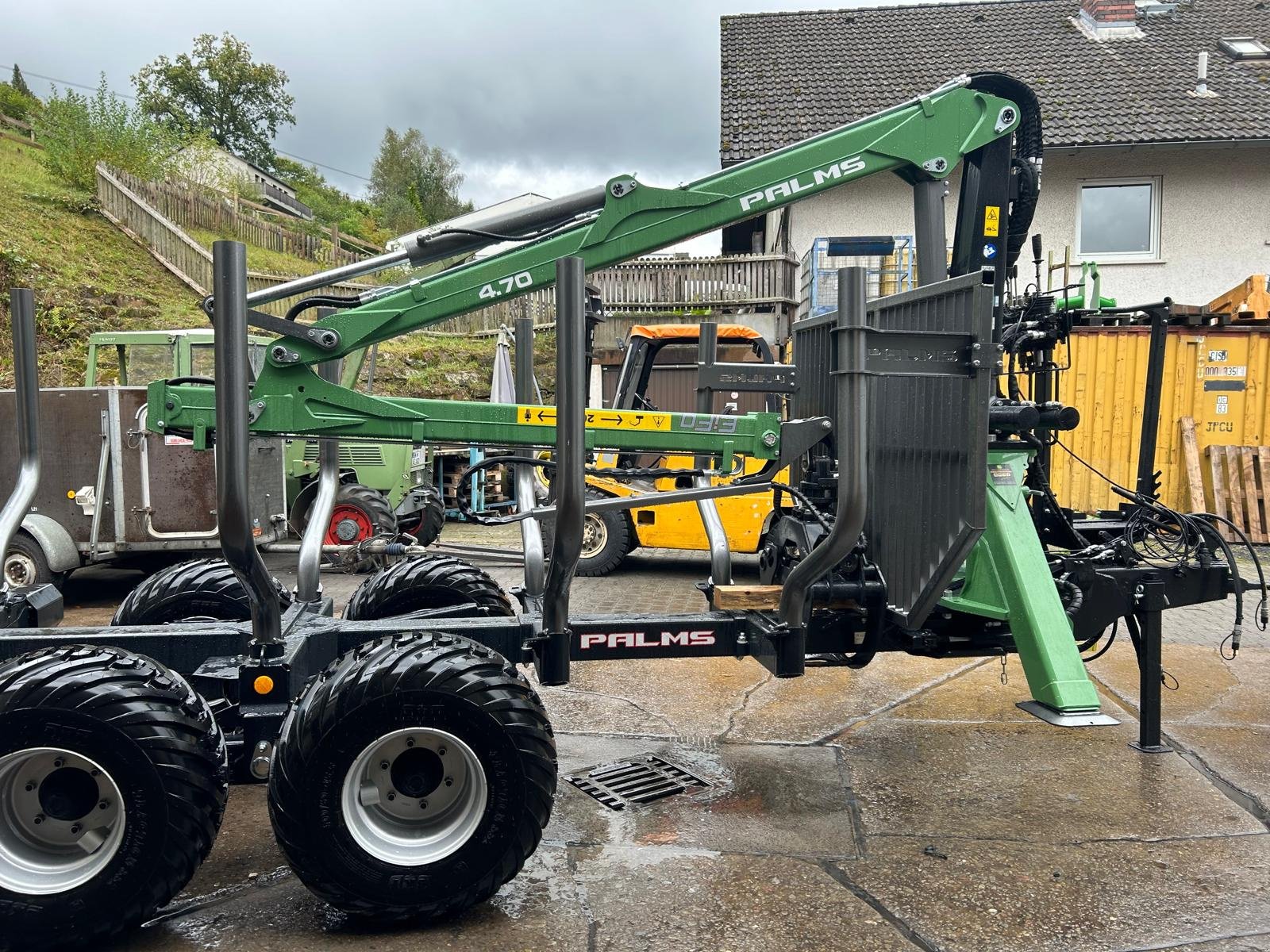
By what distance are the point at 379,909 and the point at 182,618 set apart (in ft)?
6.87

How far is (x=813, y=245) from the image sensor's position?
16.1 m

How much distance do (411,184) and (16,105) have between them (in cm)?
2384

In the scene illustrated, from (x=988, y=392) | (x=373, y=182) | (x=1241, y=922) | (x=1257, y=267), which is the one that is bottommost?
(x=1241, y=922)

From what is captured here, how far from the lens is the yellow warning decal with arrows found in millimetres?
3773

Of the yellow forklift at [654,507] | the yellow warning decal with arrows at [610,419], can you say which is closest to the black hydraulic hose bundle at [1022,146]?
the yellow warning decal with arrows at [610,419]

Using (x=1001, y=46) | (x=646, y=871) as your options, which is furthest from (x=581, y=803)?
(x=1001, y=46)

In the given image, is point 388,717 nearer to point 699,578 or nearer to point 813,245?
point 699,578

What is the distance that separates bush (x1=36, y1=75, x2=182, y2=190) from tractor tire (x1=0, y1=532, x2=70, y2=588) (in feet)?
56.1

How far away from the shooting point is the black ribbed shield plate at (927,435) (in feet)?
11.4

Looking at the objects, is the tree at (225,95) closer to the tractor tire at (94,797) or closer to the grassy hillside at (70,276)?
the grassy hillside at (70,276)

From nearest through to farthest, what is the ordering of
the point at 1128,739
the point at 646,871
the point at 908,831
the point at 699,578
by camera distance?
1. the point at 646,871
2. the point at 908,831
3. the point at 1128,739
4. the point at 699,578

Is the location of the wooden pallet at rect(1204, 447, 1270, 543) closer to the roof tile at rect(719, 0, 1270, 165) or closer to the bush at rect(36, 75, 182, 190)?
the roof tile at rect(719, 0, 1270, 165)

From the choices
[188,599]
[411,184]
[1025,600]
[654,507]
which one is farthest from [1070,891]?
[411,184]

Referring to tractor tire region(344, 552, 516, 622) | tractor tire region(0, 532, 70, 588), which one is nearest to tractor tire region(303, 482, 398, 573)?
tractor tire region(0, 532, 70, 588)
